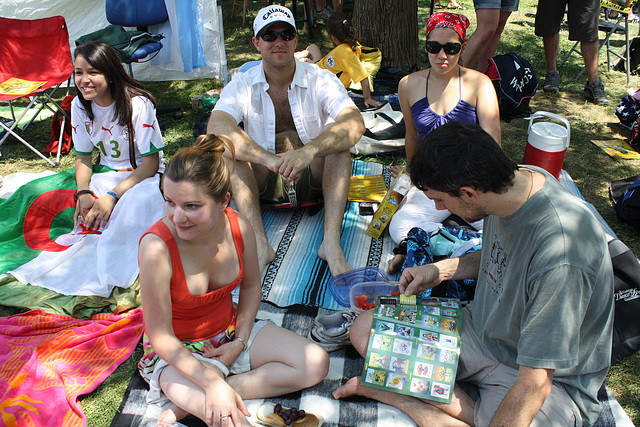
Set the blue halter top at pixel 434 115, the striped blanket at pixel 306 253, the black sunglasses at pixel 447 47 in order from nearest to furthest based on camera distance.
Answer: the striped blanket at pixel 306 253
the black sunglasses at pixel 447 47
the blue halter top at pixel 434 115

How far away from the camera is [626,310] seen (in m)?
2.47

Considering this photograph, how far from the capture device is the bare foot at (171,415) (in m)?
2.14

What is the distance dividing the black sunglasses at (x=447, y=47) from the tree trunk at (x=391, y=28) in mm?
3168

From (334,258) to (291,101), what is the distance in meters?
1.19

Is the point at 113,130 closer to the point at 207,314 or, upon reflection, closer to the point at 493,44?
the point at 207,314

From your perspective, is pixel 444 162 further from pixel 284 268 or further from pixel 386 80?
pixel 386 80

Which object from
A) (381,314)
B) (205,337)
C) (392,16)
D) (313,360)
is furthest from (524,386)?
(392,16)

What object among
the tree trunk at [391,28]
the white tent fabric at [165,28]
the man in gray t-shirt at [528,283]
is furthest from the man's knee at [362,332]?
the tree trunk at [391,28]

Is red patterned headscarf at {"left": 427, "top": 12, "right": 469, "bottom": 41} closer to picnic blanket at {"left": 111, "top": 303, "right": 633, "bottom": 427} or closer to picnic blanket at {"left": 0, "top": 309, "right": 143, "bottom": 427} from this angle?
picnic blanket at {"left": 111, "top": 303, "right": 633, "bottom": 427}

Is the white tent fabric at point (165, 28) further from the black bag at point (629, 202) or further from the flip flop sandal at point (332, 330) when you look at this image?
the black bag at point (629, 202)

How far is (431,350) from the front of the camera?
2.20 meters

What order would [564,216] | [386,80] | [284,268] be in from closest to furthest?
[564,216], [284,268], [386,80]

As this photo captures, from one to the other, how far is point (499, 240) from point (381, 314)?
675 mm

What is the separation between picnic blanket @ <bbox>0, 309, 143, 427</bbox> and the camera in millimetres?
2277
